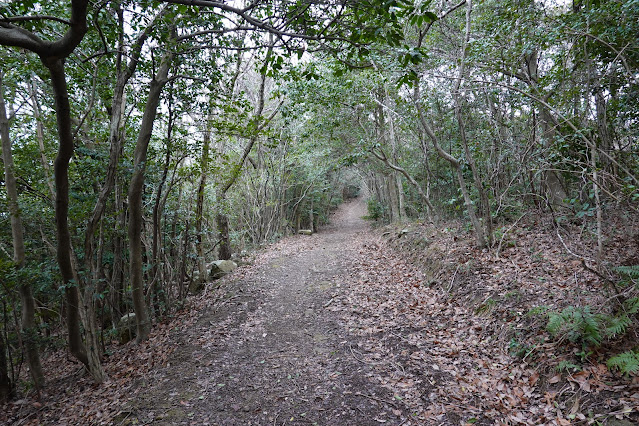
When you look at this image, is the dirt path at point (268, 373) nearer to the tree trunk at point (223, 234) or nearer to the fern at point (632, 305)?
the fern at point (632, 305)

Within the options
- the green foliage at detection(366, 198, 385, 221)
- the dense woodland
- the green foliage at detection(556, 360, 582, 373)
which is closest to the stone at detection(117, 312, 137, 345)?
the dense woodland

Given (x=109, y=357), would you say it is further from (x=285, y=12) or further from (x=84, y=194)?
(x=285, y=12)

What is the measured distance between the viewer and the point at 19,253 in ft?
19.2

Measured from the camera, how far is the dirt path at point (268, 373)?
3904 millimetres

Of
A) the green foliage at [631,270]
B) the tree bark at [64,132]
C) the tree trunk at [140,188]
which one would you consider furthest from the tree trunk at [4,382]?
the green foliage at [631,270]

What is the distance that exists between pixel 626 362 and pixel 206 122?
27.9 feet

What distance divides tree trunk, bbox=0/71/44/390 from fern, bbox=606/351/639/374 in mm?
8931

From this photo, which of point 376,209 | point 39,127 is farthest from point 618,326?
point 376,209

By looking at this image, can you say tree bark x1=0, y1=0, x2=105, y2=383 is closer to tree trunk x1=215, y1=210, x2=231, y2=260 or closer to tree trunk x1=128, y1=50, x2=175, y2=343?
tree trunk x1=128, y1=50, x2=175, y2=343

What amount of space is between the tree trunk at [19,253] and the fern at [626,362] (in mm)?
8931

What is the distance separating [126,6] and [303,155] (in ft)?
42.8

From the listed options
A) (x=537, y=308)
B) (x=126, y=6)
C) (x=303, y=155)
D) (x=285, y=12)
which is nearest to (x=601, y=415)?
(x=537, y=308)

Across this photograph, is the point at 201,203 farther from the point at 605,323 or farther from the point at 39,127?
the point at 605,323

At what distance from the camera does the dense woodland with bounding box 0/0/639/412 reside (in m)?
3.78
